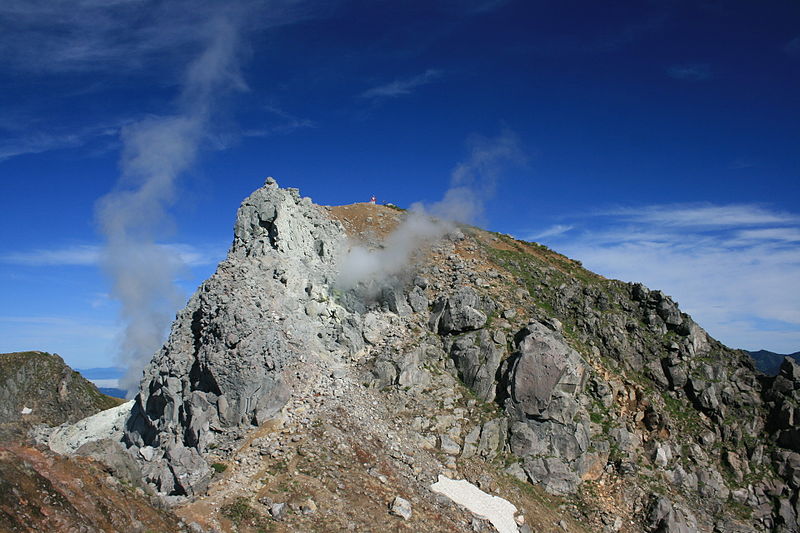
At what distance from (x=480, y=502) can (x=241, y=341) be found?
55.9 feet

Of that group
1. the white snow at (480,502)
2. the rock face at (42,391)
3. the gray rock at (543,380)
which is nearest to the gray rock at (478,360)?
the gray rock at (543,380)

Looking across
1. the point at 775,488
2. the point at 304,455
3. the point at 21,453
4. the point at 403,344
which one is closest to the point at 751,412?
the point at 775,488

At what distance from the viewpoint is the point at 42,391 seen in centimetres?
4894

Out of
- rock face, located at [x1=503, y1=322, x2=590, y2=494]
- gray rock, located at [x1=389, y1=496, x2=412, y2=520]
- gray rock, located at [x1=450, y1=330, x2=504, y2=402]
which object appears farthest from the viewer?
gray rock, located at [x1=450, y1=330, x2=504, y2=402]

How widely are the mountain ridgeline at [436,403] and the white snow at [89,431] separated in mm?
1715

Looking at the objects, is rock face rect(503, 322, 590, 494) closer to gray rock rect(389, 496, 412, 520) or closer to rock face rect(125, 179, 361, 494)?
gray rock rect(389, 496, 412, 520)

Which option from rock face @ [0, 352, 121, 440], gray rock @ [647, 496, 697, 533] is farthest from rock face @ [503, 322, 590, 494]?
rock face @ [0, 352, 121, 440]

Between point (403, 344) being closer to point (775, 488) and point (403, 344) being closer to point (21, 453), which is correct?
point (21, 453)

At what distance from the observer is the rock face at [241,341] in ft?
97.9

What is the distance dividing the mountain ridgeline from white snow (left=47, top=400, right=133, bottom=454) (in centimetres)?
171

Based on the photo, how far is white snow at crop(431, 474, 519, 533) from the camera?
27.2m

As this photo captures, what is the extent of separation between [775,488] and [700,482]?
17.5 ft

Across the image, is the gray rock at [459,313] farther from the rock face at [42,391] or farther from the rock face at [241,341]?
the rock face at [42,391]

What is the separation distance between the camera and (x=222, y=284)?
34969 mm
